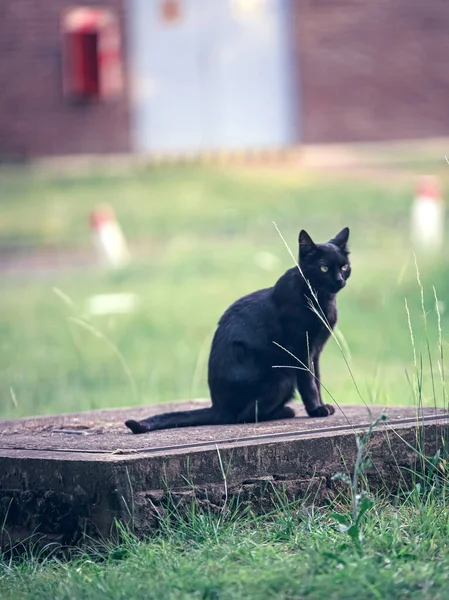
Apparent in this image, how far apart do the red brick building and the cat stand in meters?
13.6

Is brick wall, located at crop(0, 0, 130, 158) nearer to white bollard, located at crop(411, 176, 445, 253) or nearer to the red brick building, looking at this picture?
the red brick building

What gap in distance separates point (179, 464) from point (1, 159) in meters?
14.4

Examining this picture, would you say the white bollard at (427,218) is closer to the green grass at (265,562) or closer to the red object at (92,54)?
the red object at (92,54)

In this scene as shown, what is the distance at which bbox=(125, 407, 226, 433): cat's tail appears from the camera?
12.9 feet

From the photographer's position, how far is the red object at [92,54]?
17109mm

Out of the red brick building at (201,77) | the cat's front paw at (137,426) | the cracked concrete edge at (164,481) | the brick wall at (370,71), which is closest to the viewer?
the cracked concrete edge at (164,481)

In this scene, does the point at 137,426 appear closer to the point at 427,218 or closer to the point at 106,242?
the point at 106,242

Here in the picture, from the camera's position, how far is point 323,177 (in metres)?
16.1

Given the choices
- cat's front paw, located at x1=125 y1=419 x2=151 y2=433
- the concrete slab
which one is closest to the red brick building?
cat's front paw, located at x1=125 y1=419 x2=151 y2=433

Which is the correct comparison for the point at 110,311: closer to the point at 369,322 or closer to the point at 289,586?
the point at 369,322

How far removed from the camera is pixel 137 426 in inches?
151

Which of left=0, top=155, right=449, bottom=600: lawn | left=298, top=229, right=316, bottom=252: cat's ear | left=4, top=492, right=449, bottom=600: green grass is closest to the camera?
left=4, top=492, right=449, bottom=600: green grass

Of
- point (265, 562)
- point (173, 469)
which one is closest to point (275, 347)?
point (173, 469)

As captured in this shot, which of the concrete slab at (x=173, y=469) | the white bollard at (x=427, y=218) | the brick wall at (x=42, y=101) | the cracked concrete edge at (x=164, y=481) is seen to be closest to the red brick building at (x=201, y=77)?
the brick wall at (x=42, y=101)
